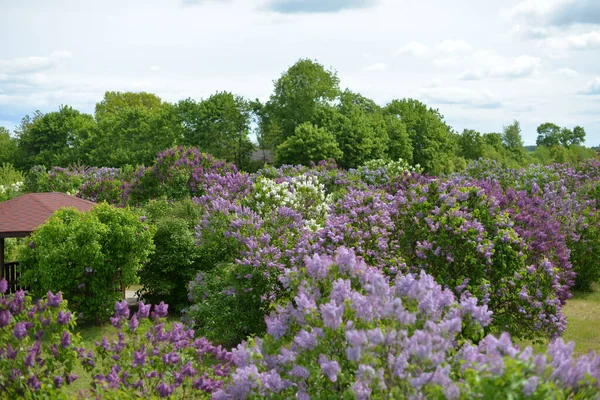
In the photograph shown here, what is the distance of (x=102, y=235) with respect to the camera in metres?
14.7

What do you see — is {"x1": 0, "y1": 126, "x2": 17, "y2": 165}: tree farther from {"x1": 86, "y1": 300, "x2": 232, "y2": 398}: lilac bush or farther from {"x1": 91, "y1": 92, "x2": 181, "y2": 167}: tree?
{"x1": 86, "y1": 300, "x2": 232, "y2": 398}: lilac bush

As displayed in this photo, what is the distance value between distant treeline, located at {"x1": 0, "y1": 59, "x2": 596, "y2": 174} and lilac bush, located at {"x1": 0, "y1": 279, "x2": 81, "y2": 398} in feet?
128

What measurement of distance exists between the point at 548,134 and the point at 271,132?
87.1 meters

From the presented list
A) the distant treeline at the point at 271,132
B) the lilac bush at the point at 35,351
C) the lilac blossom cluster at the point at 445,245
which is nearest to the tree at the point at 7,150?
the distant treeline at the point at 271,132

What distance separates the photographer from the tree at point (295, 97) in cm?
5744

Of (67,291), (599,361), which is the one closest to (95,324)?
(67,291)

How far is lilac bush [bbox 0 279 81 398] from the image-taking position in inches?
295

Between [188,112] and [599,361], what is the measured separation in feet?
170

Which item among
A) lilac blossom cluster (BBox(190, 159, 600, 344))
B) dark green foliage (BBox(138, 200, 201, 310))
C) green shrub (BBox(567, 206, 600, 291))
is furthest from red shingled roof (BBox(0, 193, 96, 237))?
green shrub (BBox(567, 206, 600, 291))

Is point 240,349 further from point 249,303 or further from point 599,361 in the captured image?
point 249,303

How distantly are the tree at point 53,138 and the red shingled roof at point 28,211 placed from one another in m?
45.8

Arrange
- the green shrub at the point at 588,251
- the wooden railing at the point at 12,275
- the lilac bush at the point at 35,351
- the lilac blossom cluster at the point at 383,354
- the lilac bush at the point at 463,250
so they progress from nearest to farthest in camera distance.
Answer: the lilac blossom cluster at the point at 383,354, the lilac bush at the point at 35,351, the lilac bush at the point at 463,250, the wooden railing at the point at 12,275, the green shrub at the point at 588,251

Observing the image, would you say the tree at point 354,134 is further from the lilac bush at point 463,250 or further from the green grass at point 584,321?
the lilac bush at point 463,250

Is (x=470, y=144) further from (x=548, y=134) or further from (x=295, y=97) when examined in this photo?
(x=548, y=134)
